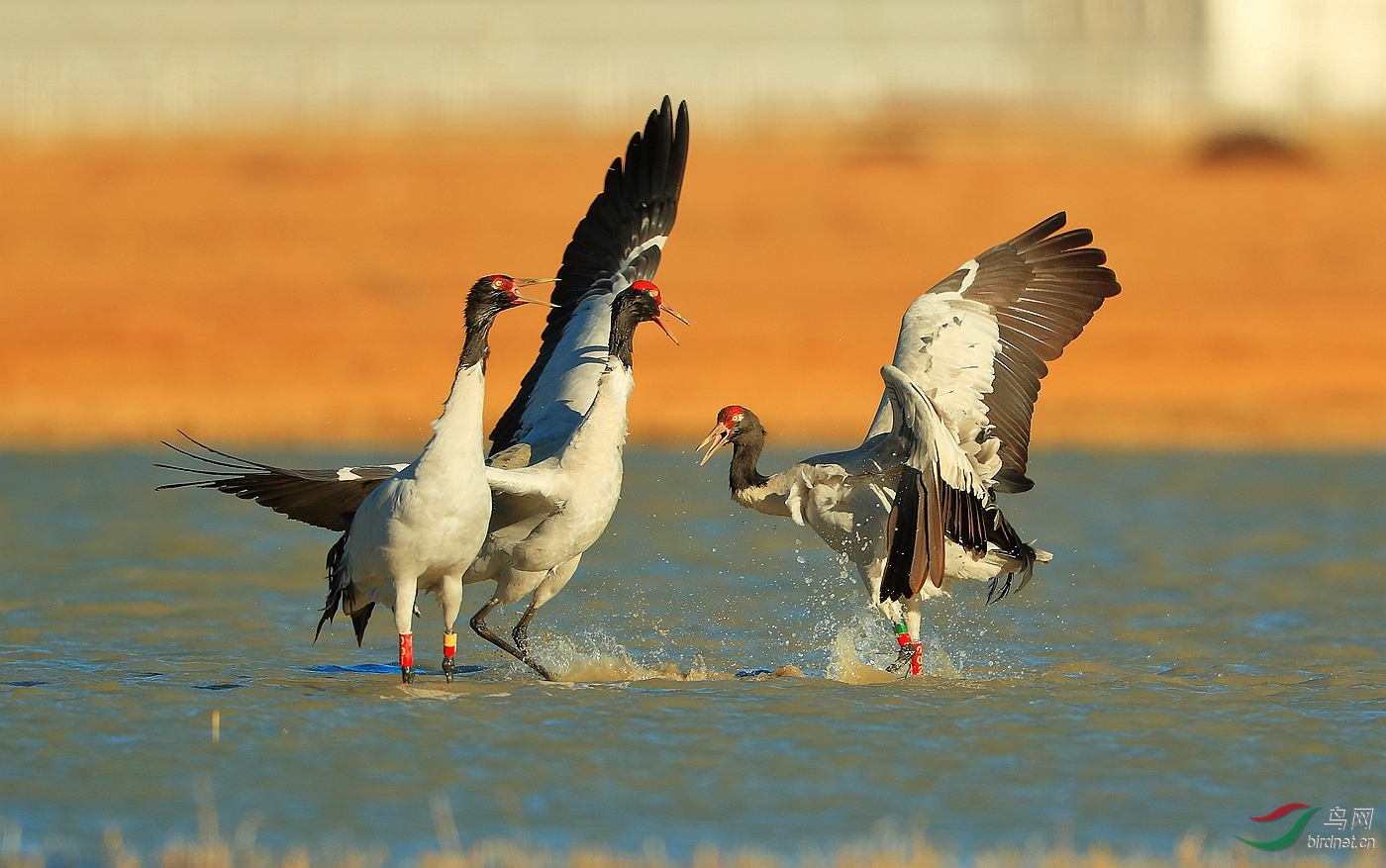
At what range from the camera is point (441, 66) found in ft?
120

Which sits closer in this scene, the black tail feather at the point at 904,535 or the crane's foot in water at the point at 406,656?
the black tail feather at the point at 904,535

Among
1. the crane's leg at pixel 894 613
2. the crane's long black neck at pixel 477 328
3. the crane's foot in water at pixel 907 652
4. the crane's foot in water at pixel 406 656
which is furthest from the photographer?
the crane's foot in water at pixel 907 652

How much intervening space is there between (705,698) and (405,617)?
141 cm

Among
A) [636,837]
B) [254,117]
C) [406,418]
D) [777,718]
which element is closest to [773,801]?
[636,837]

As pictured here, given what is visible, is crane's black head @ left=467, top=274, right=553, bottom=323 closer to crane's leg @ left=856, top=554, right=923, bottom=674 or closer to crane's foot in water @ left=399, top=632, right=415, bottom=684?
crane's foot in water @ left=399, top=632, right=415, bottom=684

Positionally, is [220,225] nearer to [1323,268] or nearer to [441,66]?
[441,66]

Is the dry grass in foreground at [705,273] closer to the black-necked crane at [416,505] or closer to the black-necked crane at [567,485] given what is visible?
the black-necked crane at [567,485]

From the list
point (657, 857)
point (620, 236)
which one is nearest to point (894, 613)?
point (620, 236)

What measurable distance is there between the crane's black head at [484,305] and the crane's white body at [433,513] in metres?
0.08

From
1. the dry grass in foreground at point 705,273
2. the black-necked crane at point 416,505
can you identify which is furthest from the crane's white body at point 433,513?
the dry grass in foreground at point 705,273

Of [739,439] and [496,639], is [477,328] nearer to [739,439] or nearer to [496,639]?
[739,439]

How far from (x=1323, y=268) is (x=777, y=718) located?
68.1ft

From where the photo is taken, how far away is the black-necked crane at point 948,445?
28.7 ft

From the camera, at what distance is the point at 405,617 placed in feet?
29.5
